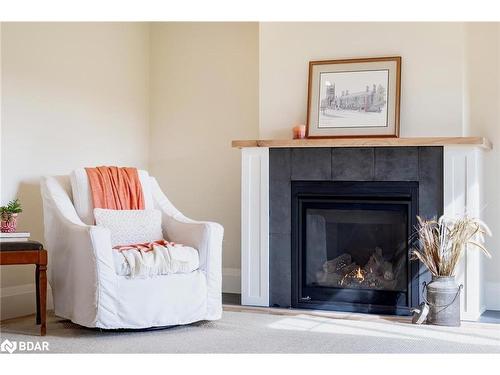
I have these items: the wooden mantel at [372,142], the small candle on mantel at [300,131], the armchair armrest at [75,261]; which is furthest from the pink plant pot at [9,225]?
the small candle on mantel at [300,131]

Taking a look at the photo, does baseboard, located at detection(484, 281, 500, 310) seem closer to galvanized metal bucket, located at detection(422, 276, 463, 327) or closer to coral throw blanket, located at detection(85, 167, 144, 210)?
galvanized metal bucket, located at detection(422, 276, 463, 327)

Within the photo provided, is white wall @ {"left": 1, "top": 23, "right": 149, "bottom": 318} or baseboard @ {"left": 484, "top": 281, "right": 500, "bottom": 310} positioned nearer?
white wall @ {"left": 1, "top": 23, "right": 149, "bottom": 318}

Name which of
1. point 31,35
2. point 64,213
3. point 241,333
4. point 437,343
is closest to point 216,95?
point 31,35

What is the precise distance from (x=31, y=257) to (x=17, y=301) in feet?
2.81

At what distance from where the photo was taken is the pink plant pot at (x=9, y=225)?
14.0 ft

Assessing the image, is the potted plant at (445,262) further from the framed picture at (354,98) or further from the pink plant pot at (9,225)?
the pink plant pot at (9,225)

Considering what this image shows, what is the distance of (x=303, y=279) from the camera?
16.6 feet

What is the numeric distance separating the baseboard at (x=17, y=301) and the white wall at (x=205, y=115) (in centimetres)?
161

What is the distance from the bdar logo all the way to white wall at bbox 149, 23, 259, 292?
2227 mm

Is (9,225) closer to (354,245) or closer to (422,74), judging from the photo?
(354,245)

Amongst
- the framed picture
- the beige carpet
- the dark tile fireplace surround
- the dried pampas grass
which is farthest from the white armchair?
the dried pampas grass

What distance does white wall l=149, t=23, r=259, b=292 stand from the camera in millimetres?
5832

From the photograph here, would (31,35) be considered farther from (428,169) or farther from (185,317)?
(428,169)

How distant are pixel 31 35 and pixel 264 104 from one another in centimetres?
169
